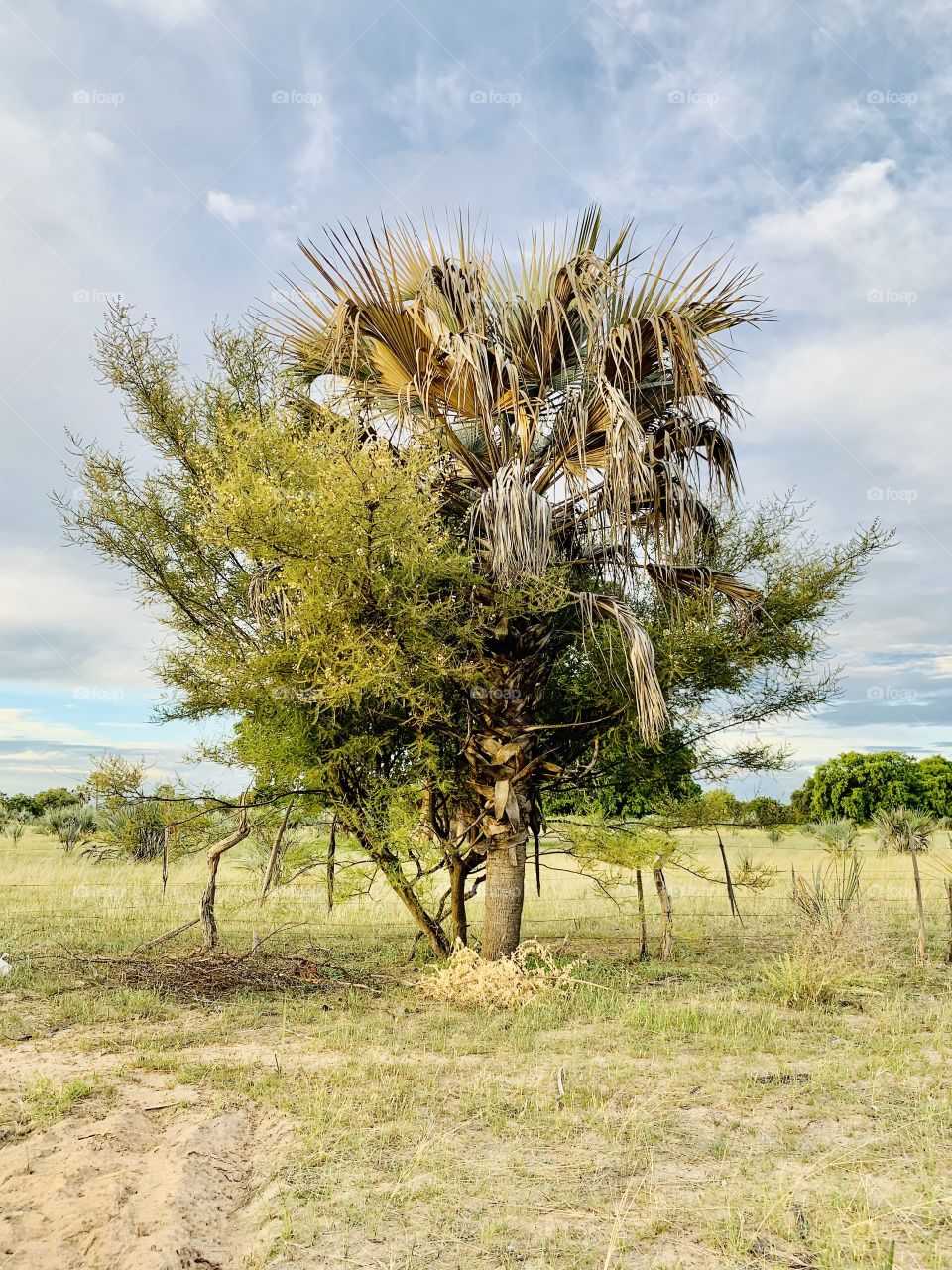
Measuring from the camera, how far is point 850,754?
38938 millimetres

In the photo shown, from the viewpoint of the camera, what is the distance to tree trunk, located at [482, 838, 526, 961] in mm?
8891

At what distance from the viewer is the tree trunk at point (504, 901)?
8.89 metres

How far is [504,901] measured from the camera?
352 inches

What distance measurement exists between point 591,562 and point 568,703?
1.97m

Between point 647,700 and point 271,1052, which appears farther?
point 647,700

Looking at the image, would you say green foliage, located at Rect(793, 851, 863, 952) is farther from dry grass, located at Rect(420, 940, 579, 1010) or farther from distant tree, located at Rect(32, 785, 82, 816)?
distant tree, located at Rect(32, 785, 82, 816)

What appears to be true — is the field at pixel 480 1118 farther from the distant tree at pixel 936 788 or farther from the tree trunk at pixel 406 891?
the distant tree at pixel 936 788

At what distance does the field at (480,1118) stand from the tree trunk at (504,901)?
907 millimetres

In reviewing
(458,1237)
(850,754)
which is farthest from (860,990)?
(850,754)

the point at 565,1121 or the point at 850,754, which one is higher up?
the point at 850,754

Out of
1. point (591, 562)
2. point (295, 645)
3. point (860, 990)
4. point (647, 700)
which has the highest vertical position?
point (591, 562)

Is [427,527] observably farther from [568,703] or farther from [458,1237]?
[458,1237]

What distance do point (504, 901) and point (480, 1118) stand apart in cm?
401

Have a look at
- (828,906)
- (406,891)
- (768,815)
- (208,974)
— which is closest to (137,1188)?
(208,974)
